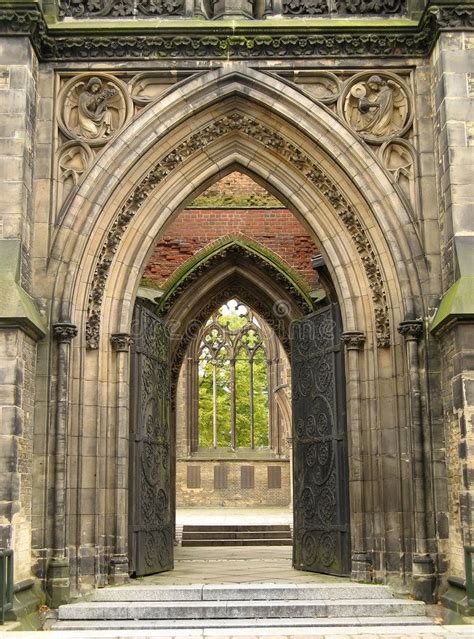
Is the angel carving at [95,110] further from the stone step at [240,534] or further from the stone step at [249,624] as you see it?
the stone step at [240,534]

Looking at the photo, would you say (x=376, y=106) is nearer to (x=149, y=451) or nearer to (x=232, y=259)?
(x=149, y=451)

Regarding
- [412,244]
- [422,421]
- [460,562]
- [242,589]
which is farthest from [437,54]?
[242,589]

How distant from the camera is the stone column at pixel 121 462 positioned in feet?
33.6

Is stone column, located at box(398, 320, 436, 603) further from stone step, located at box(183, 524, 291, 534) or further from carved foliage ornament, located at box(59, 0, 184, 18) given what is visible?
stone step, located at box(183, 524, 291, 534)

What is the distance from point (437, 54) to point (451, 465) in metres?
4.52

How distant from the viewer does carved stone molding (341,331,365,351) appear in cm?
1064

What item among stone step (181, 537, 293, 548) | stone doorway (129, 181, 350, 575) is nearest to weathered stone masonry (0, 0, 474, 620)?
stone doorway (129, 181, 350, 575)

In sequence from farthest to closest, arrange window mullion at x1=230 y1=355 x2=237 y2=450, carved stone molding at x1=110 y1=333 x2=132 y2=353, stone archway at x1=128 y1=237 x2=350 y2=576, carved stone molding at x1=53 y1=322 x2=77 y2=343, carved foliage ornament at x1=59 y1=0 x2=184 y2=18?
window mullion at x1=230 y1=355 x2=237 y2=450 < carved foliage ornament at x1=59 y1=0 x2=184 y2=18 < stone archway at x1=128 y1=237 x2=350 y2=576 < carved stone molding at x1=110 y1=333 x2=132 y2=353 < carved stone molding at x1=53 y1=322 x2=77 y2=343

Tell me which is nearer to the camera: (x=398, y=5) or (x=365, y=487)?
(x=365, y=487)

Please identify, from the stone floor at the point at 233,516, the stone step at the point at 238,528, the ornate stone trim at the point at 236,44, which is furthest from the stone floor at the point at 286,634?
the stone floor at the point at 233,516

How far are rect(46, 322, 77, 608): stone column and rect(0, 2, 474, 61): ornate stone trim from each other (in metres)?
3.27

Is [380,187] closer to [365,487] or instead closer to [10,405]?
[365,487]

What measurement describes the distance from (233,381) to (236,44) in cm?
1721

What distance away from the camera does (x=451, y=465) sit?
9633 mm
